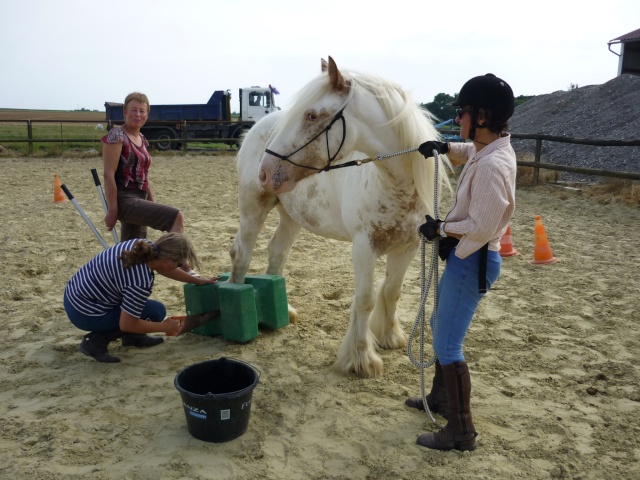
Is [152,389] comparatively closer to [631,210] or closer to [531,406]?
[531,406]

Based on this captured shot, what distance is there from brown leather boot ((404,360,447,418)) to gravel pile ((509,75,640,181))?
32.4 feet

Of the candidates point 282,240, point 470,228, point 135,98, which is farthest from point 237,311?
point 470,228

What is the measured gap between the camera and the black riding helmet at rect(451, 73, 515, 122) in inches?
85.2

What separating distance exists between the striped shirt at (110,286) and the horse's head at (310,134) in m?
1.03

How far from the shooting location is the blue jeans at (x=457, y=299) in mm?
2311

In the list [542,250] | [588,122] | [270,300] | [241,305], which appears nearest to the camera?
[241,305]

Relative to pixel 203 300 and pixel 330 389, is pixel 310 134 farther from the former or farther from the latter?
pixel 203 300

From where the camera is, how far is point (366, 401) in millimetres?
2994

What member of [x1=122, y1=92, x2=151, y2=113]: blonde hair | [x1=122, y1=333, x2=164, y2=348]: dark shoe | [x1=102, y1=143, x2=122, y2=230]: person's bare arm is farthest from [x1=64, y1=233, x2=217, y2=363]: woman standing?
[x1=122, y1=92, x2=151, y2=113]: blonde hair

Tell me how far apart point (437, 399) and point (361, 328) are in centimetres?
66

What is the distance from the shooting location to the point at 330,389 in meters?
3.15

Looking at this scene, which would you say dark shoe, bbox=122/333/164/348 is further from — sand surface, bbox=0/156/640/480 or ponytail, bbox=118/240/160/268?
ponytail, bbox=118/240/160/268

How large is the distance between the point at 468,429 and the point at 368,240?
1193 millimetres

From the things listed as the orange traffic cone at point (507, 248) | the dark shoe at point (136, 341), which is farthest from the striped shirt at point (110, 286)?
the orange traffic cone at point (507, 248)
